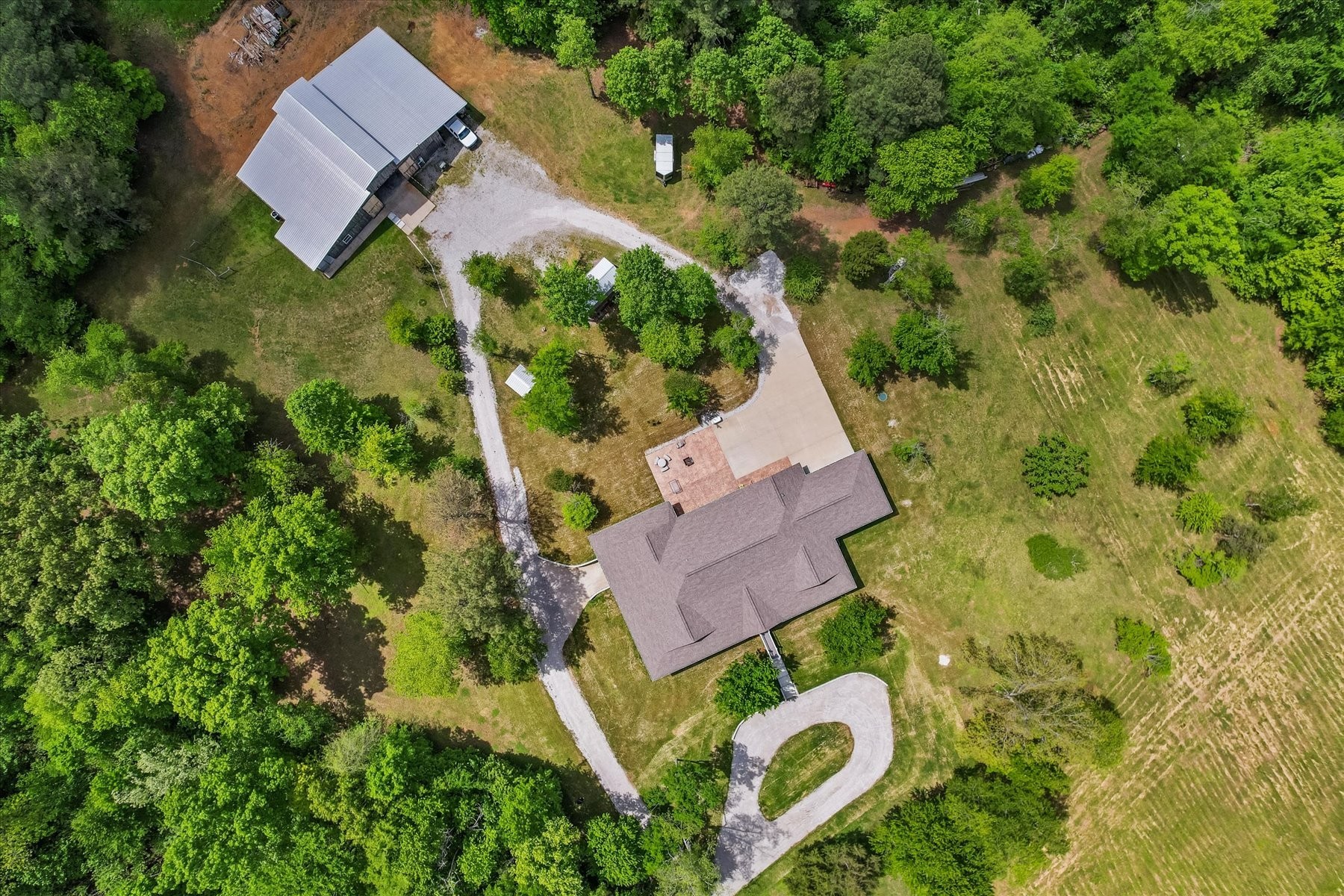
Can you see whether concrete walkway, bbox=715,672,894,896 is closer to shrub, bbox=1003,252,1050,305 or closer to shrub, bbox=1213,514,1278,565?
shrub, bbox=1213,514,1278,565

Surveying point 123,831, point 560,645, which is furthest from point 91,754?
point 560,645

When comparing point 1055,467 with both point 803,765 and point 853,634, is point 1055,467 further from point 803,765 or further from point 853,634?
point 803,765

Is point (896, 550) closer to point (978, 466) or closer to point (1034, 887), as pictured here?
point (978, 466)

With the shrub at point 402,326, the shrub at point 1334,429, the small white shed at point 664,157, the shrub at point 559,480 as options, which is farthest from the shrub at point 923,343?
the shrub at point 402,326

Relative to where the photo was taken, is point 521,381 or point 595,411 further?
point 595,411

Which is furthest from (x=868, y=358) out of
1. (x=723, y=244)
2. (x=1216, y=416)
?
(x=1216, y=416)

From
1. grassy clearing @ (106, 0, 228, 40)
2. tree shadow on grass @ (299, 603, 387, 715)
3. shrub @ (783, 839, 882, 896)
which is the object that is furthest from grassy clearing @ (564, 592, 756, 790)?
grassy clearing @ (106, 0, 228, 40)
